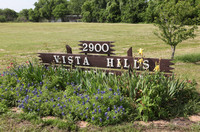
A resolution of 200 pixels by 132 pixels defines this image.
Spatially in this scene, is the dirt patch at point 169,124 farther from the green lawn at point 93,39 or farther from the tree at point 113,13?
the tree at point 113,13

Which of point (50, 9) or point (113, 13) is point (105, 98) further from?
point (50, 9)

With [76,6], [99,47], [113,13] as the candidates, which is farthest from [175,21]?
[76,6]

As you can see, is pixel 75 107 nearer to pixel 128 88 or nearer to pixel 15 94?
pixel 128 88

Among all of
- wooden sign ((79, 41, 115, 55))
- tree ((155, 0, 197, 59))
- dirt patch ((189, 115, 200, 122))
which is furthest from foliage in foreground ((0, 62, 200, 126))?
tree ((155, 0, 197, 59))

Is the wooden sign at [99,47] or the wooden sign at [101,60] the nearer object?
the wooden sign at [101,60]

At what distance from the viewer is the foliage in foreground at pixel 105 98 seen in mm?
3646

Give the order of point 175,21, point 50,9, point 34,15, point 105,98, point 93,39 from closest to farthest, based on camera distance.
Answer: point 105,98
point 175,21
point 93,39
point 50,9
point 34,15

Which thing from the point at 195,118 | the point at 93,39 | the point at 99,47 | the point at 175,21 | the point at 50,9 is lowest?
the point at 195,118

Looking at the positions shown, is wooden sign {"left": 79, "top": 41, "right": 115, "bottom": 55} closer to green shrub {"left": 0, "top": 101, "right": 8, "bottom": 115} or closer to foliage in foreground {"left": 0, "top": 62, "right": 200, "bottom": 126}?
foliage in foreground {"left": 0, "top": 62, "right": 200, "bottom": 126}

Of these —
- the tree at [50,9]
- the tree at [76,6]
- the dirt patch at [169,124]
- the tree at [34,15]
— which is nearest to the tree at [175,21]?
the dirt patch at [169,124]

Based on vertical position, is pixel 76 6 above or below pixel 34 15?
above

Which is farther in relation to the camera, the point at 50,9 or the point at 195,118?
the point at 50,9

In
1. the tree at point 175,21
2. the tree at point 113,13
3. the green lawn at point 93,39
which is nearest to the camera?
the green lawn at point 93,39

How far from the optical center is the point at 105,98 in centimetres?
377
